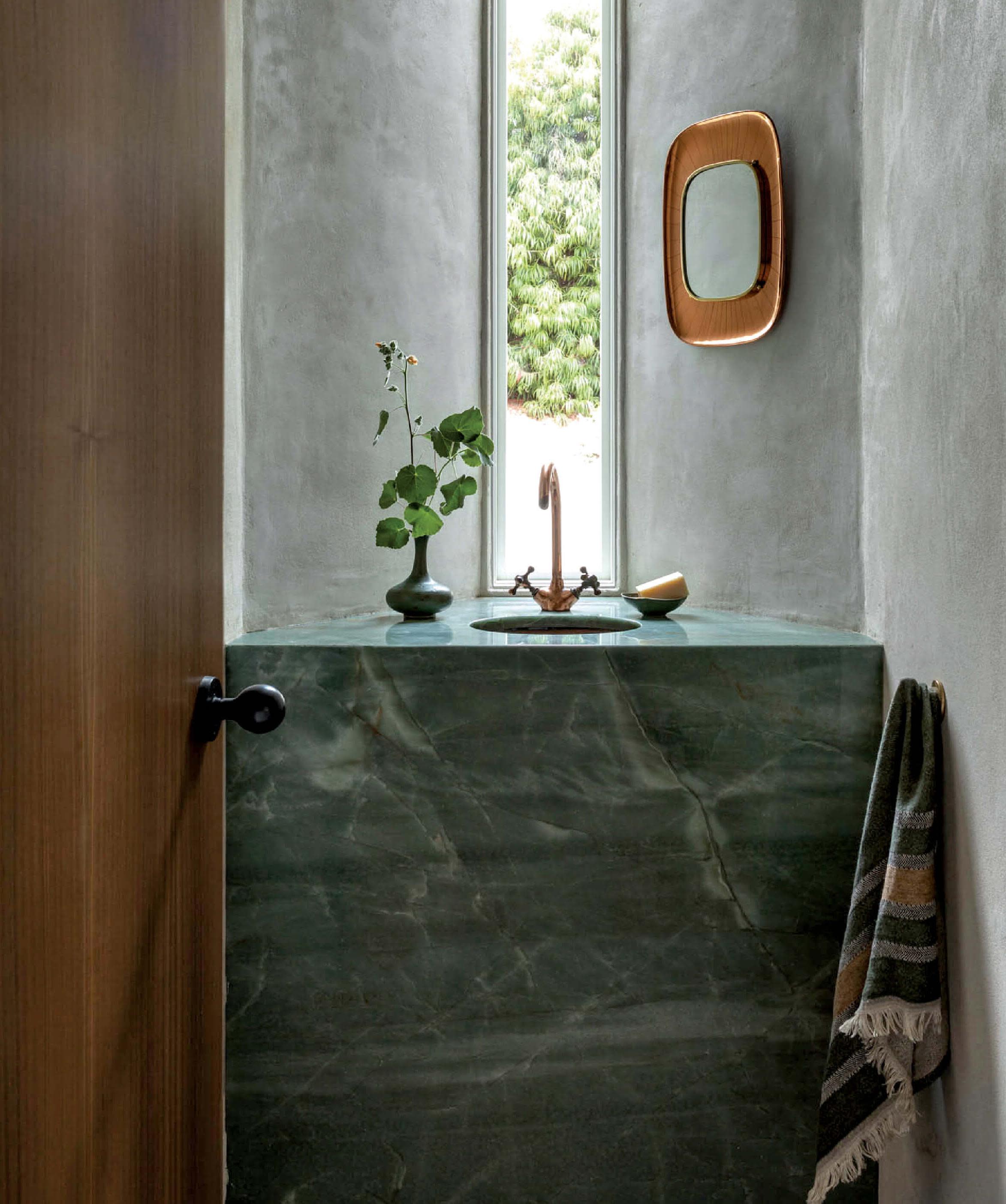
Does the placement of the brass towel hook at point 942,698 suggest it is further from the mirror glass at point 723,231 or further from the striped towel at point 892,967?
the mirror glass at point 723,231

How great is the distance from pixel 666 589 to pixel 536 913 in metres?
0.70

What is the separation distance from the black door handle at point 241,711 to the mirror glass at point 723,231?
1.36 metres

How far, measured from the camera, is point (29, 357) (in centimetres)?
55

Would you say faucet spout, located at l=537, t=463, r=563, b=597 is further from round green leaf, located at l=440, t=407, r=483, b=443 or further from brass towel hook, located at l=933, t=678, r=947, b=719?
brass towel hook, located at l=933, t=678, r=947, b=719

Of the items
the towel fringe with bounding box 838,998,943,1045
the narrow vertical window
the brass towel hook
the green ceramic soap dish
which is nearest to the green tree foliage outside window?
the narrow vertical window

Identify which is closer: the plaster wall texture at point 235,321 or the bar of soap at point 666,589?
the plaster wall texture at point 235,321

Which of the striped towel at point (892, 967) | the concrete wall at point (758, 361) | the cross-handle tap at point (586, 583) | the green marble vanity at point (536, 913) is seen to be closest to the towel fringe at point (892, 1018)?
the striped towel at point (892, 967)

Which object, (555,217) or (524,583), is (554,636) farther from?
(555,217)

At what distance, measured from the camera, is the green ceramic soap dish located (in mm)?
1812

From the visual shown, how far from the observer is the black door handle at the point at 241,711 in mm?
861

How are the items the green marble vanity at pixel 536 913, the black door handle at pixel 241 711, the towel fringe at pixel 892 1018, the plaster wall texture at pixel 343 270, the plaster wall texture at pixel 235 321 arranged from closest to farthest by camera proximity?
the black door handle at pixel 241 711
the towel fringe at pixel 892 1018
the green marble vanity at pixel 536 913
the plaster wall texture at pixel 235 321
the plaster wall texture at pixel 343 270

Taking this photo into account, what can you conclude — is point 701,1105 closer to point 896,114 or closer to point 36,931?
point 36,931

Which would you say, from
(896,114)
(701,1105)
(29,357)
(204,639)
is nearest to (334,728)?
(204,639)

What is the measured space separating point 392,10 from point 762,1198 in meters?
2.13
